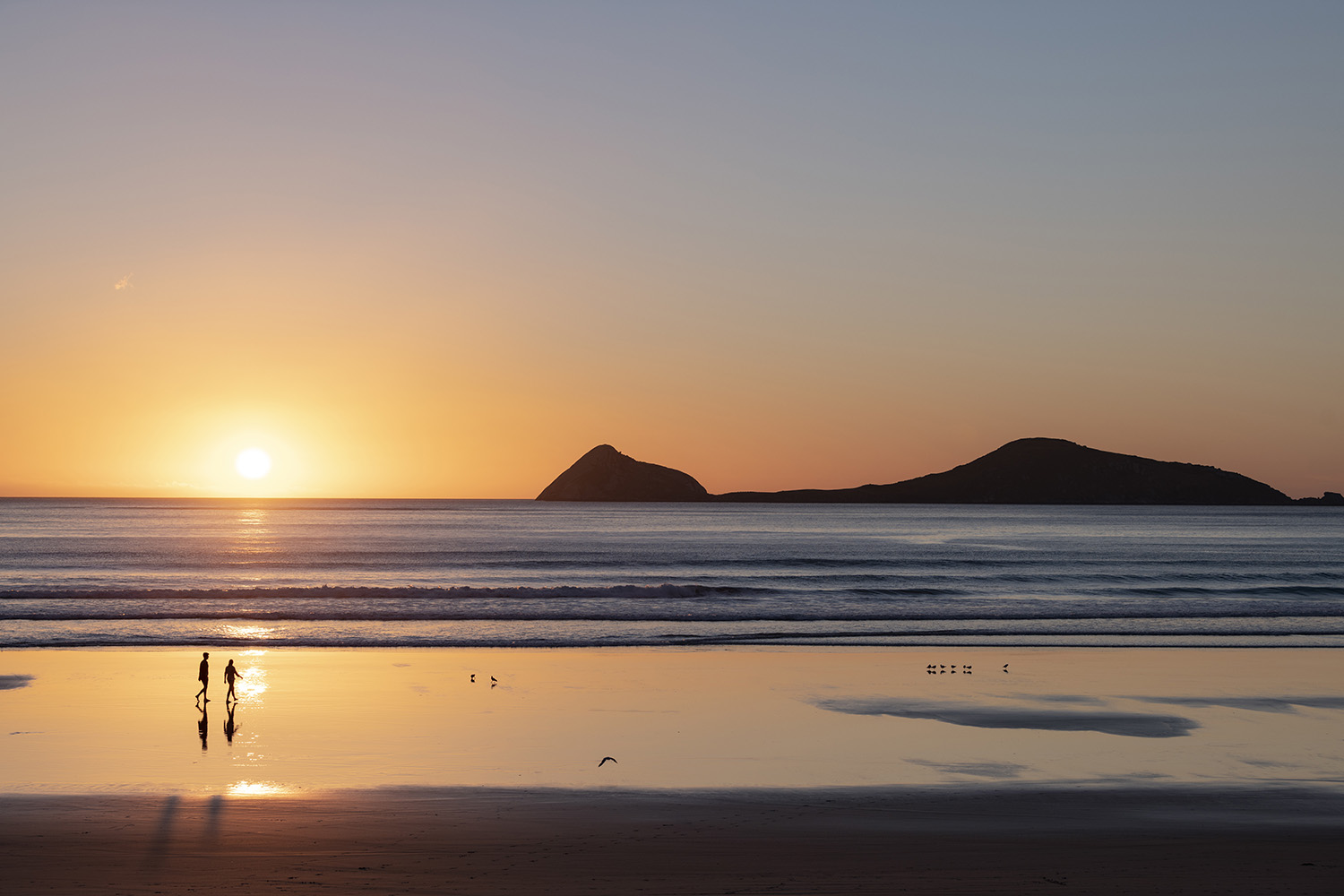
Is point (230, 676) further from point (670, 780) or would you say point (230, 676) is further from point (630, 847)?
point (630, 847)

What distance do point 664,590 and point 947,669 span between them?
2744 cm

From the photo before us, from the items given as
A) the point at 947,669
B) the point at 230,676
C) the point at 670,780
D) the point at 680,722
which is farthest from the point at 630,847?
the point at 947,669

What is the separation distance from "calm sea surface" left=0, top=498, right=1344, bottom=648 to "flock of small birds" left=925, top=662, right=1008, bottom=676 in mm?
5566

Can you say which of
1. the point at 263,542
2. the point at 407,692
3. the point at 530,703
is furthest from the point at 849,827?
the point at 263,542

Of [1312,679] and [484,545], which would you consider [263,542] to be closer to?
[484,545]

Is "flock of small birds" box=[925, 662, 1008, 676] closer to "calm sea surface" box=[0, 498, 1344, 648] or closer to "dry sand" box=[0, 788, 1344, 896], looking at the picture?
"calm sea surface" box=[0, 498, 1344, 648]

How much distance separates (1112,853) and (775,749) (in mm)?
6390

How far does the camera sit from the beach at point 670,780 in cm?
1206

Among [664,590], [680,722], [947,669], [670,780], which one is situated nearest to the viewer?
[670,780]

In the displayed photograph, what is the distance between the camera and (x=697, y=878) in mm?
11703

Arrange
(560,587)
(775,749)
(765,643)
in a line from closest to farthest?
(775,749)
(765,643)
(560,587)

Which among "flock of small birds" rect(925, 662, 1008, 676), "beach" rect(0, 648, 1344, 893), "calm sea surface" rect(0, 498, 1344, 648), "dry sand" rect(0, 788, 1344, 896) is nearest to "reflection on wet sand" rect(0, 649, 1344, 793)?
"beach" rect(0, 648, 1344, 893)

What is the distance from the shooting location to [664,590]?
53.2 metres

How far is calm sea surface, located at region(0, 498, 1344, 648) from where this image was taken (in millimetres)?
34781
